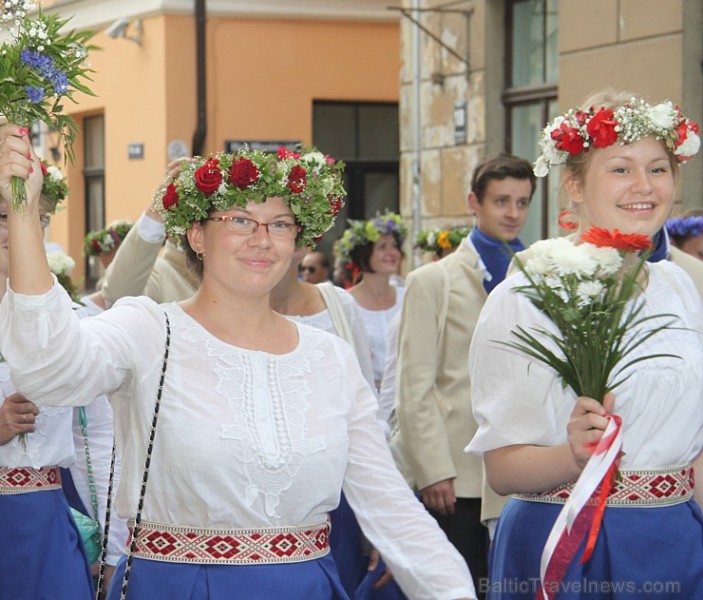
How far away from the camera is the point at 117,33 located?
19062mm

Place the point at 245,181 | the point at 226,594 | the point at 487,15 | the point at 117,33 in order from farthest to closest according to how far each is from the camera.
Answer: the point at 117,33 < the point at 487,15 < the point at 245,181 < the point at 226,594

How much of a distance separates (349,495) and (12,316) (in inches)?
45.3

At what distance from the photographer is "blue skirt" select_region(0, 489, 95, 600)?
16.4 ft

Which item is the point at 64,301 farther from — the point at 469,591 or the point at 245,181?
the point at 469,591

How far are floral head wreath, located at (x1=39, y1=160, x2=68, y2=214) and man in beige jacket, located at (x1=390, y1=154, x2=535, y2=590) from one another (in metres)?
1.64

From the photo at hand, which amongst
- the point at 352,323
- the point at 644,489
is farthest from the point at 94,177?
the point at 644,489

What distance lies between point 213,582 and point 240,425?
1.30 ft

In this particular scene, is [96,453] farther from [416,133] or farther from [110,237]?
[416,133]

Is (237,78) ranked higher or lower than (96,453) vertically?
higher

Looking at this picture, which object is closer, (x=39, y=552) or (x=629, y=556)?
Answer: (x=629, y=556)

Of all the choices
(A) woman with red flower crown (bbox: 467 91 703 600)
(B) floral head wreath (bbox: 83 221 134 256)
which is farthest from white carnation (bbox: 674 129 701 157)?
(B) floral head wreath (bbox: 83 221 134 256)

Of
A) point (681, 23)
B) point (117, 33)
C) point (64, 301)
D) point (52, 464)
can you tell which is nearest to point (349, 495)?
point (64, 301)

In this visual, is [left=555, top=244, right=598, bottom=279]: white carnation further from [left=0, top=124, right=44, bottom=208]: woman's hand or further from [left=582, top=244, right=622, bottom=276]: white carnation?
[left=0, top=124, right=44, bottom=208]: woman's hand

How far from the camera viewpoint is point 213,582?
3.65 metres
